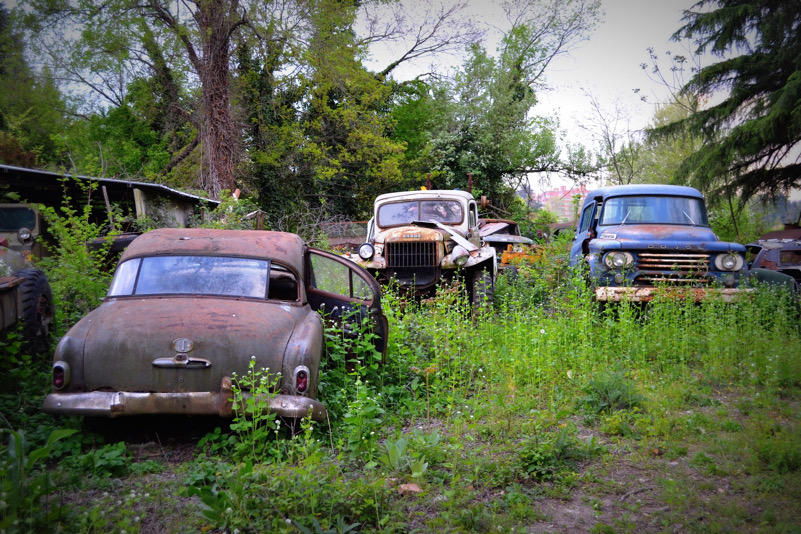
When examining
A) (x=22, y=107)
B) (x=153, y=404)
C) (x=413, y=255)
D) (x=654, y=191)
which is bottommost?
(x=153, y=404)

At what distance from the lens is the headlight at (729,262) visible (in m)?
8.58

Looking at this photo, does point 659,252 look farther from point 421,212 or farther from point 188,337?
point 188,337

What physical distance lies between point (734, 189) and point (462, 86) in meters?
16.5

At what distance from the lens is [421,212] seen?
1128cm

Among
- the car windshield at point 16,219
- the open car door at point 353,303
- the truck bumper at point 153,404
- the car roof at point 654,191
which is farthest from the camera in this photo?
the car windshield at point 16,219

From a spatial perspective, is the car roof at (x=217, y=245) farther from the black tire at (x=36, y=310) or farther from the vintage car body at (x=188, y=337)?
the black tire at (x=36, y=310)

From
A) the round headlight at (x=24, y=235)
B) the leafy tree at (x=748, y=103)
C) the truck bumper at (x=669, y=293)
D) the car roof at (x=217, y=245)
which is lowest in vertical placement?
the truck bumper at (x=669, y=293)

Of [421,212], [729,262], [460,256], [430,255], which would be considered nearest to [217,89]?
[421,212]

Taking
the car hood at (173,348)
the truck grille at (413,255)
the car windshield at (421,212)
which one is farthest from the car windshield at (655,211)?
the car hood at (173,348)

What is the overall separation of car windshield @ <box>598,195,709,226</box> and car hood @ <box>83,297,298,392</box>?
6.82 m

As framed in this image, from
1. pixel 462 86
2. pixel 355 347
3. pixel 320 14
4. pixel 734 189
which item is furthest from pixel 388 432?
pixel 462 86

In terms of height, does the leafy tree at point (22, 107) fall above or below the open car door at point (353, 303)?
above

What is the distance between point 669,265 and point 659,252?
236mm

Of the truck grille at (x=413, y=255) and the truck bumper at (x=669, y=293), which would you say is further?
the truck grille at (x=413, y=255)
